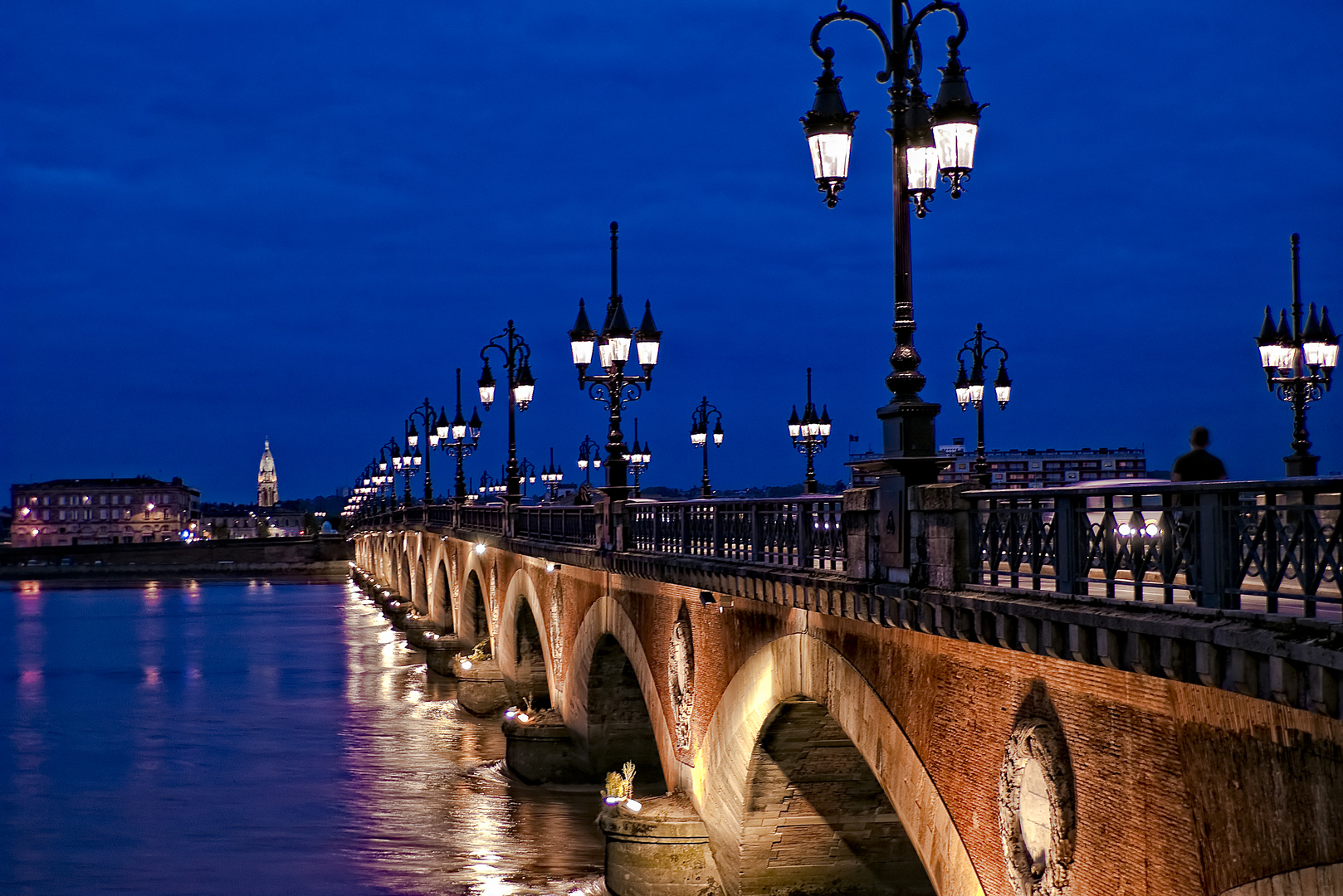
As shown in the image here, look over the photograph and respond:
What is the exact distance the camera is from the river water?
78.8 feet

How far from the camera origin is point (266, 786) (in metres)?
31.7

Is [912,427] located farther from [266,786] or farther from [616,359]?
[266,786]

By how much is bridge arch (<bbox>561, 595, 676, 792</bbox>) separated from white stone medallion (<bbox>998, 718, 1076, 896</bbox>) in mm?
15123

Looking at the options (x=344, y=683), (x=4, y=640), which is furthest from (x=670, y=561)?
(x=4, y=640)

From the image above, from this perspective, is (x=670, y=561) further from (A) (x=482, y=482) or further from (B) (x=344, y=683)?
(A) (x=482, y=482)

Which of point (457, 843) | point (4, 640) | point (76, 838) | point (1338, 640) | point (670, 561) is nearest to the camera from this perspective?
point (1338, 640)

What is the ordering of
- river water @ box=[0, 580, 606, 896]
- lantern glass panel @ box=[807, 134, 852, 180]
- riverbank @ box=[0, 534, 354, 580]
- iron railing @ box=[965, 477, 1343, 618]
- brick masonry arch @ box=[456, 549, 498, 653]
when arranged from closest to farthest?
iron railing @ box=[965, 477, 1343, 618]
lantern glass panel @ box=[807, 134, 852, 180]
river water @ box=[0, 580, 606, 896]
brick masonry arch @ box=[456, 549, 498, 653]
riverbank @ box=[0, 534, 354, 580]

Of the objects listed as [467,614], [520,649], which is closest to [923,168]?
[520,649]

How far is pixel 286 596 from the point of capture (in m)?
105

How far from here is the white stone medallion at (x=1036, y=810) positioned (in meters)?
9.49

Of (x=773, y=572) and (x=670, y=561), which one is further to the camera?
(x=670, y=561)

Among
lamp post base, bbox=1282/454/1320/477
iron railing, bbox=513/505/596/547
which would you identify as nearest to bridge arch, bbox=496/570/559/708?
iron railing, bbox=513/505/596/547

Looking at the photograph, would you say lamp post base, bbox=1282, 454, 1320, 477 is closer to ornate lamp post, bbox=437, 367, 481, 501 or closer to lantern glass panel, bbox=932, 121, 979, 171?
lantern glass panel, bbox=932, 121, 979, 171

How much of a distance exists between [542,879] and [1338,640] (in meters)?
18.2
